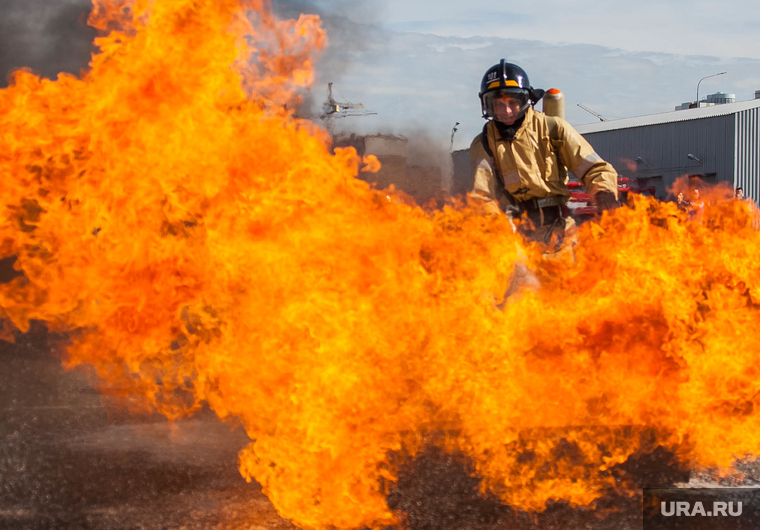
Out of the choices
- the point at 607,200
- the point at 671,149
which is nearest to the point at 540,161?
the point at 607,200

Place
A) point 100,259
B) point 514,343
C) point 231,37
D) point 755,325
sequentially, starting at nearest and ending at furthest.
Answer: point 755,325 < point 514,343 < point 100,259 < point 231,37

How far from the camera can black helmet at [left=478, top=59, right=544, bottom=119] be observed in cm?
545

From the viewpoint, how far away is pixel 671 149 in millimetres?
32000

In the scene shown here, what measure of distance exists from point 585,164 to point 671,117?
32.0 metres

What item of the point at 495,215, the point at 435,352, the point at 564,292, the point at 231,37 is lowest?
the point at 435,352

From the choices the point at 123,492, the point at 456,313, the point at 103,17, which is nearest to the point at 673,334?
the point at 456,313

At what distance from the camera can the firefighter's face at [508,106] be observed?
551 cm

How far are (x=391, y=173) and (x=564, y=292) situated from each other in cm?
924

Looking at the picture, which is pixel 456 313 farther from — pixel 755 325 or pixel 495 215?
pixel 755 325

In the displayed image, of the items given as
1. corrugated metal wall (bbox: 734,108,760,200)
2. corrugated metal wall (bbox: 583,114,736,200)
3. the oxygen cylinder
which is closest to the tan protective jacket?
the oxygen cylinder

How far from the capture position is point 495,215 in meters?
5.47

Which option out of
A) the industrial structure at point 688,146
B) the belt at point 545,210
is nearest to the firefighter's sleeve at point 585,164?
the belt at point 545,210

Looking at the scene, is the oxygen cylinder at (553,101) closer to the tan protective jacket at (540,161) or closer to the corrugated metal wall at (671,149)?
the tan protective jacket at (540,161)

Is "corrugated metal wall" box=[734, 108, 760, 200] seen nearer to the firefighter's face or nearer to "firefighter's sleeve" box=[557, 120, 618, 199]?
"firefighter's sleeve" box=[557, 120, 618, 199]
